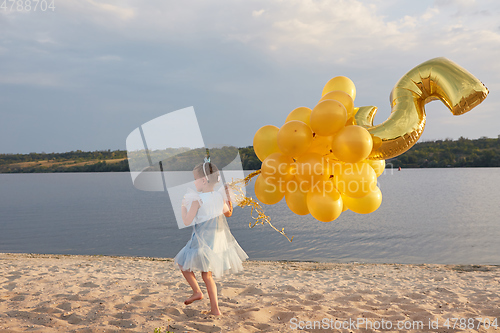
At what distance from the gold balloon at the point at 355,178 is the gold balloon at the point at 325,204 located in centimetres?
13

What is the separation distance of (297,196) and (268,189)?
30 cm

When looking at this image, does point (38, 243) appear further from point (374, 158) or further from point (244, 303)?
point (374, 158)

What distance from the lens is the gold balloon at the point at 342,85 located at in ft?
11.5

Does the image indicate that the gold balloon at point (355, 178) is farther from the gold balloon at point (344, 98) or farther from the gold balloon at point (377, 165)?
the gold balloon at point (344, 98)

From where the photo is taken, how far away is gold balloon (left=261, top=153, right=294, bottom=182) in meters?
A: 3.33

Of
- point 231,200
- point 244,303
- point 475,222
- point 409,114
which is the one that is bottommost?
point 475,222

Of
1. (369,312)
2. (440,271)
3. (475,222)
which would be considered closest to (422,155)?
(475,222)

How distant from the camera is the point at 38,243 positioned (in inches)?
622

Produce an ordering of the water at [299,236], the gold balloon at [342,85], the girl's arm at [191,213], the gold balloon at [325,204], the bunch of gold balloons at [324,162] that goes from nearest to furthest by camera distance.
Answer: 1. the bunch of gold balloons at [324,162]
2. the gold balloon at [325,204]
3. the gold balloon at [342,85]
4. the girl's arm at [191,213]
5. the water at [299,236]

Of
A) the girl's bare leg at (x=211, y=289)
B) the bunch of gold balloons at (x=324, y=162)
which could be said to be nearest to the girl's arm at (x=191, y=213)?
the girl's bare leg at (x=211, y=289)

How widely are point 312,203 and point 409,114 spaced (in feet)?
3.97

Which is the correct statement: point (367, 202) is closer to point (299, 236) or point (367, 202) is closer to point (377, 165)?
point (377, 165)

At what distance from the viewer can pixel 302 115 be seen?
3.42 m

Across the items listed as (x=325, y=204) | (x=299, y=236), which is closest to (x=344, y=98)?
(x=325, y=204)
